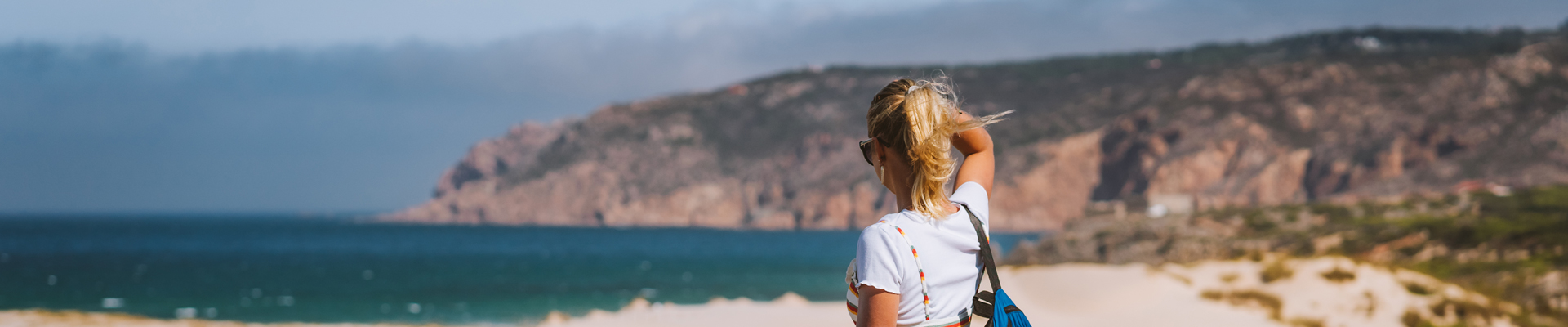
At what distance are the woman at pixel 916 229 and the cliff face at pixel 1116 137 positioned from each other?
6453 centimetres

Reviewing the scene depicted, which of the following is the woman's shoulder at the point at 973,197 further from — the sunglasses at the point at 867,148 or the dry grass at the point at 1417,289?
the dry grass at the point at 1417,289

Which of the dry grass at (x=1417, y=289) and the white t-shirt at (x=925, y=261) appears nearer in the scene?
the white t-shirt at (x=925, y=261)

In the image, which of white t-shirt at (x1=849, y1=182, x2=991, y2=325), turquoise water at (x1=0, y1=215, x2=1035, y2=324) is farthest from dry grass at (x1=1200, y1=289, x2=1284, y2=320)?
turquoise water at (x1=0, y1=215, x2=1035, y2=324)

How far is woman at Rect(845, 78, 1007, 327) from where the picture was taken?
2.02 m

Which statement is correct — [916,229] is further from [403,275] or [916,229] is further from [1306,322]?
[403,275]

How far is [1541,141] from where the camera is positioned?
76.7 metres

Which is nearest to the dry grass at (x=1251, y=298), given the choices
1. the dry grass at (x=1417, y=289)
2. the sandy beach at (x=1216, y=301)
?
the sandy beach at (x=1216, y=301)

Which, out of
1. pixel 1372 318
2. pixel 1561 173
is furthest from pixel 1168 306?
pixel 1561 173

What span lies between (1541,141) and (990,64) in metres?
90.6

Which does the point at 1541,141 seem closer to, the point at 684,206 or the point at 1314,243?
the point at 1314,243

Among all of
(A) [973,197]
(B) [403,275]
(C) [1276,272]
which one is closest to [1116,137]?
(B) [403,275]

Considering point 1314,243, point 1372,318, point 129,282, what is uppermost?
point 129,282

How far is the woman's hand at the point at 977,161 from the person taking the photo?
2.41m

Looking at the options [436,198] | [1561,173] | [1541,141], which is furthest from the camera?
[436,198]
